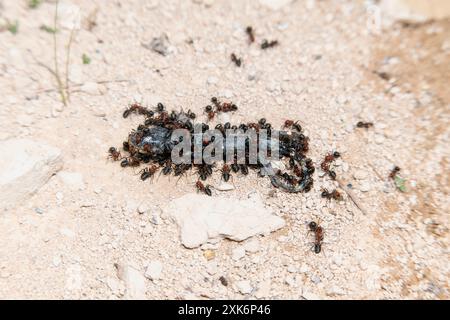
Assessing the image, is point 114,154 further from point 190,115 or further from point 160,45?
point 160,45

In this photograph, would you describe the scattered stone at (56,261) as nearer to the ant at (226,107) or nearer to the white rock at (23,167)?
the white rock at (23,167)

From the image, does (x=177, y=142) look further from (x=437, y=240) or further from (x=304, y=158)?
(x=437, y=240)

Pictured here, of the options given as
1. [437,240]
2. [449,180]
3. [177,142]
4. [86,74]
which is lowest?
[437,240]

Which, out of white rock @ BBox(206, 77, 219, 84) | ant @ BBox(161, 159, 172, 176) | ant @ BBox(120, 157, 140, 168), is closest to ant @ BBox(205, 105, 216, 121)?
white rock @ BBox(206, 77, 219, 84)

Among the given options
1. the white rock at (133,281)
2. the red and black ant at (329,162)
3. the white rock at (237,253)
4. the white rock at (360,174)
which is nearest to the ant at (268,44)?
the red and black ant at (329,162)

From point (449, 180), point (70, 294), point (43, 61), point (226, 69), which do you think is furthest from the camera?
point (226, 69)

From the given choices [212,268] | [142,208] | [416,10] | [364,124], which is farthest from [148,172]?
[416,10]
